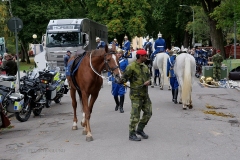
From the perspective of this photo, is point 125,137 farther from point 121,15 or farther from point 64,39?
point 121,15

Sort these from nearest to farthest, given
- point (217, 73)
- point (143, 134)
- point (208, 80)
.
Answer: point (143, 134) → point (208, 80) → point (217, 73)

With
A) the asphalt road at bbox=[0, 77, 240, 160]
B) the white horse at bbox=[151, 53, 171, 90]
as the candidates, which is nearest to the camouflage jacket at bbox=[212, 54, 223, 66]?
the white horse at bbox=[151, 53, 171, 90]

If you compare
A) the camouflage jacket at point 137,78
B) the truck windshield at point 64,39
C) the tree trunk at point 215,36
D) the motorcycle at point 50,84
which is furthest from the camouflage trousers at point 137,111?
the tree trunk at point 215,36

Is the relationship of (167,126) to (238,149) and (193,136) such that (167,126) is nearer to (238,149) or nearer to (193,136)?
(193,136)

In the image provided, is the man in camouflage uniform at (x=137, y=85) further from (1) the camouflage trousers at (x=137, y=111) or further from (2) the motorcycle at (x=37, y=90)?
(2) the motorcycle at (x=37, y=90)

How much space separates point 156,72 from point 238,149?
472 inches

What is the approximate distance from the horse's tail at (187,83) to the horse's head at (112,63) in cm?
434

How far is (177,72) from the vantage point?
12.9 metres

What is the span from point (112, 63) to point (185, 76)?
473 centimetres

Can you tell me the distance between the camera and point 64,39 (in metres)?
27.5

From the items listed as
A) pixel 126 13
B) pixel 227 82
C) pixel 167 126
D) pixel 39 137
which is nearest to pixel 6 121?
pixel 39 137

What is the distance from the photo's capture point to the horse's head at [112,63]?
25.9ft

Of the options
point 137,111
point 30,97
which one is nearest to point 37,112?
point 30,97

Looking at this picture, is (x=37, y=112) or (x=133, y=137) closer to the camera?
(x=133, y=137)
